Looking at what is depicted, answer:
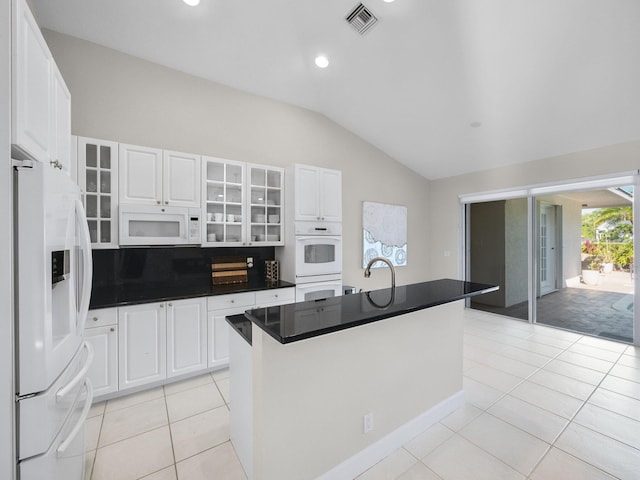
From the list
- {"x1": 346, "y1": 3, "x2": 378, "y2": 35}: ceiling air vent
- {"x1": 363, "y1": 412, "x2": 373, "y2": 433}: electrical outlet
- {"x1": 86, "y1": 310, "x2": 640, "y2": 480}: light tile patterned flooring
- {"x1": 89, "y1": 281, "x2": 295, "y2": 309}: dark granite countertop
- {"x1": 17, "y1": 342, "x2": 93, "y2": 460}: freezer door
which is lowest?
{"x1": 86, "y1": 310, "x2": 640, "y2": 480}: light tile patterned flooring

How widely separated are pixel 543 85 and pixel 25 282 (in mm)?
4482

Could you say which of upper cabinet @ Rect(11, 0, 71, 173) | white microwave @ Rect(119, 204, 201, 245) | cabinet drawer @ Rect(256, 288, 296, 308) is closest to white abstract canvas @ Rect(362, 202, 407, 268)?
cabinet drawer @ Rect(256, 288, 296, 308)

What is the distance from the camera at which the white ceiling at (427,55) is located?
2455 millimetres

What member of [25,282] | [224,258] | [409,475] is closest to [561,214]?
[409,475]

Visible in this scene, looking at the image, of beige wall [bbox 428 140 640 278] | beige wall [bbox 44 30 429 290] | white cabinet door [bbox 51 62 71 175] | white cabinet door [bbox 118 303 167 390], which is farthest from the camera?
beige wall [bbox 428 140 640 278]

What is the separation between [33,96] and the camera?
4.00 ft

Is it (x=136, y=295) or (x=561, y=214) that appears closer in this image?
(x=136, y=295)

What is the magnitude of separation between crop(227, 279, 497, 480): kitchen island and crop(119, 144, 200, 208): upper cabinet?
166 cm

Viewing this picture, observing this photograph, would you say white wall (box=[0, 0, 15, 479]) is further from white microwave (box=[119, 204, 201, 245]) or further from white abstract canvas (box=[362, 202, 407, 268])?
white abstract canvas (box=[362, 202, 407, 268])

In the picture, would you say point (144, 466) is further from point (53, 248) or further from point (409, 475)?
point (409, 475)

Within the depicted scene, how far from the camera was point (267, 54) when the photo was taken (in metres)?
3.15

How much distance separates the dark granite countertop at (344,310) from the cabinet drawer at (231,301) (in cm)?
111

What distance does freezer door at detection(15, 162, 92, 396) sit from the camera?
3.39 ft

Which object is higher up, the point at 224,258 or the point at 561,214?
the point at 561,214
